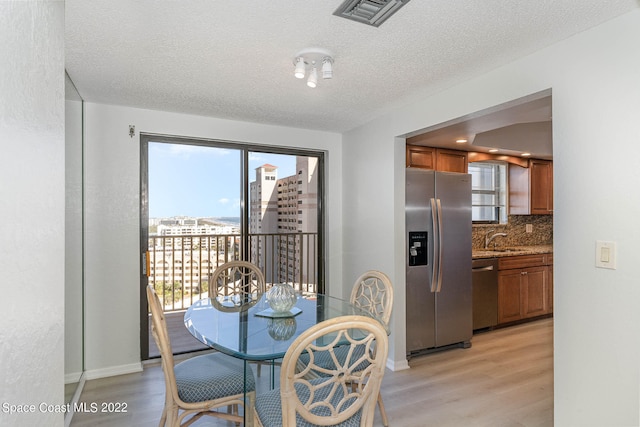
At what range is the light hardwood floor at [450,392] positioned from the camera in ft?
8.17

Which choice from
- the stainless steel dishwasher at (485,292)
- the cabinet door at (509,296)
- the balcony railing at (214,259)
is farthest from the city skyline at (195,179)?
the cabinet door at (509,296)

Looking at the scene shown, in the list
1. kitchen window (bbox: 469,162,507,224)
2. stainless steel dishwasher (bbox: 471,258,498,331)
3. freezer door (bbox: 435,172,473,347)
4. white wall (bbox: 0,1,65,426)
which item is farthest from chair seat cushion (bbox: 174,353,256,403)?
kitchen window (bbox: 469,162,507,224)

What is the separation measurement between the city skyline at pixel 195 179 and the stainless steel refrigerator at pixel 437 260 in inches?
69.6

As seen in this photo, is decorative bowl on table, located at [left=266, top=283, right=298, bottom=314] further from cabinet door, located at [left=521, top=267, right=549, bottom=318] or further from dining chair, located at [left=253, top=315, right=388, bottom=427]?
cabinet door, located at [left=521, top=267, right=549, bottom=318]

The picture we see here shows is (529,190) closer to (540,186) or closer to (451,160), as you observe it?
(540,186)

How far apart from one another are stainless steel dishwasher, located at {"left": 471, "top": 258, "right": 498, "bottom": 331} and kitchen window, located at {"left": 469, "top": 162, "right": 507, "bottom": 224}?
3.29 feet

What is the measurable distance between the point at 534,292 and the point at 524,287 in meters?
0.23

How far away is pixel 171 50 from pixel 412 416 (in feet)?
9.51

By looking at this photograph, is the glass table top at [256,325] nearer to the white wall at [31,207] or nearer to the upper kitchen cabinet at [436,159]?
the white wall at [31,207]

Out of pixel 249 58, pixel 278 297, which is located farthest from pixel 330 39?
pixel 278 297

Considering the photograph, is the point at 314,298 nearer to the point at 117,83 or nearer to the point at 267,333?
the point at 267,333

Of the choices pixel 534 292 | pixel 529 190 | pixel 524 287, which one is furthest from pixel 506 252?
pixel 529 190

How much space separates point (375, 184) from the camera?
3.67 m

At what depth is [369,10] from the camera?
5.62 feet
